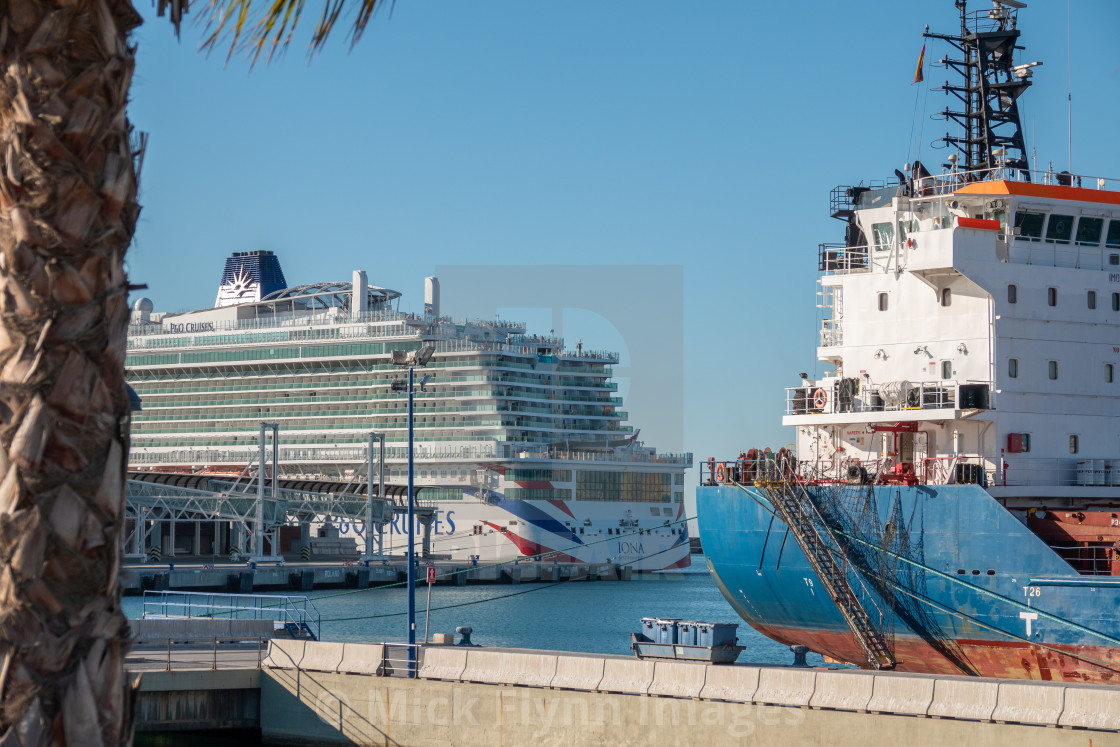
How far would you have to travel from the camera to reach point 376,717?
20500 mm

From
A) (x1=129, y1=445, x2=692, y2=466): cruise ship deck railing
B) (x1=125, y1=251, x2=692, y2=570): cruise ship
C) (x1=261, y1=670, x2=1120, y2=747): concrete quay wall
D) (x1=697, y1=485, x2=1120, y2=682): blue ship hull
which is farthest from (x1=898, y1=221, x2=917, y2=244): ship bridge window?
(x1=129, y1=445, x2=692, y2=466): cruise ship deck railing

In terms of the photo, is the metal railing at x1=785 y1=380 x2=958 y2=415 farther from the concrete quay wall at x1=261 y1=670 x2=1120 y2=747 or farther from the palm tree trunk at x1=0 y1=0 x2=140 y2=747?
the palm tree trunk at x1=0 y1=0 x2=140 y2=747

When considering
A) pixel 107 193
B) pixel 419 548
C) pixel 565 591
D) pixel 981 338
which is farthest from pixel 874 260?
pixel 419 548

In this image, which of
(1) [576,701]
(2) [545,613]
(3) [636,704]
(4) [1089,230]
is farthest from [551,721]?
(2) [545,613]

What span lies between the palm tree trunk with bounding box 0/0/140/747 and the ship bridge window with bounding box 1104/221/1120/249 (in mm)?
25815

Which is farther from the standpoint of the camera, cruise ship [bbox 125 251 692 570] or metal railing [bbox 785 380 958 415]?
cruise ship [bbox 125 251 692 570]

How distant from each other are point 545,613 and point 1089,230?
31642 mm

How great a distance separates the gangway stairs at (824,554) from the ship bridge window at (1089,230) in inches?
300

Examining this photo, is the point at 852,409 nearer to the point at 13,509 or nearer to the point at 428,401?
the point at 13,509

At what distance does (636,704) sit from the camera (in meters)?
18.5

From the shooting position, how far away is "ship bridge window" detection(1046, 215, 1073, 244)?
26.9m

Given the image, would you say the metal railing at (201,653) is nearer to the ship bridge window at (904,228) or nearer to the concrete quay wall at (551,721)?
the concrete quay wall at (551,721)

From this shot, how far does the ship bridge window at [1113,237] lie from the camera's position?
2741 cm

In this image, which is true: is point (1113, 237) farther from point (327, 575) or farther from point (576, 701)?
point (327, 575)
